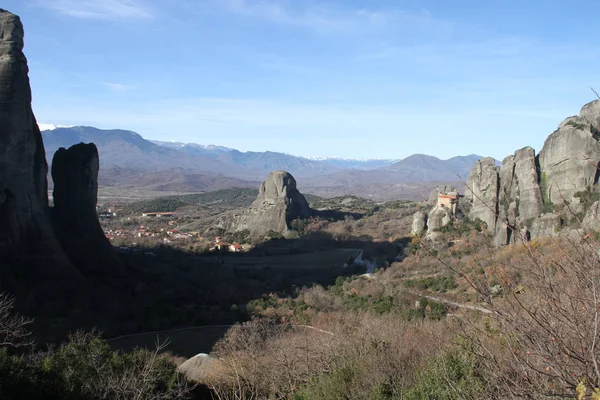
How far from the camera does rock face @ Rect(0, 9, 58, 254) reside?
26734 mm

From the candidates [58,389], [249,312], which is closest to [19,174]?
[249,312]

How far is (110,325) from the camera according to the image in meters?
25.3

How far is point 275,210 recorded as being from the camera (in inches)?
2203

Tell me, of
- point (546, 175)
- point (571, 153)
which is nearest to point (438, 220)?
point (546, 175)

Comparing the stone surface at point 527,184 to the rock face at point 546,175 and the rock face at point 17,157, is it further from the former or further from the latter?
the rock face at point 17,157

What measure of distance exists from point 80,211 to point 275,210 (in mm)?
26449

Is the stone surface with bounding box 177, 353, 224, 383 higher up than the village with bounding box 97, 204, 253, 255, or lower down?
higher up

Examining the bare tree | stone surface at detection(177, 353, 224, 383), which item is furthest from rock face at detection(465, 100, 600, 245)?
the bare tree

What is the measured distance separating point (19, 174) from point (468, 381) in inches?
1046

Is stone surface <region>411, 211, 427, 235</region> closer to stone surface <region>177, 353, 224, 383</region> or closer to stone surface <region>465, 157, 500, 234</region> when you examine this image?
stone surface <region>465, 157, 500, 234</region>

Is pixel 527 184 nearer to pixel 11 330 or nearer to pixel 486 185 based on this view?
pixel 486 185

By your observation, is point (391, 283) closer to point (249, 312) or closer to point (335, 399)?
point (249, 312)

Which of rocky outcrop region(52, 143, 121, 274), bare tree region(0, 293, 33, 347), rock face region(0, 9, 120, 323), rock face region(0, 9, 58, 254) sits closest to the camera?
bare tree region(0, 293, 33, 347)

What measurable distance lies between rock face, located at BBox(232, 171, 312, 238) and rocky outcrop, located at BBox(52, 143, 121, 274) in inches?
911
